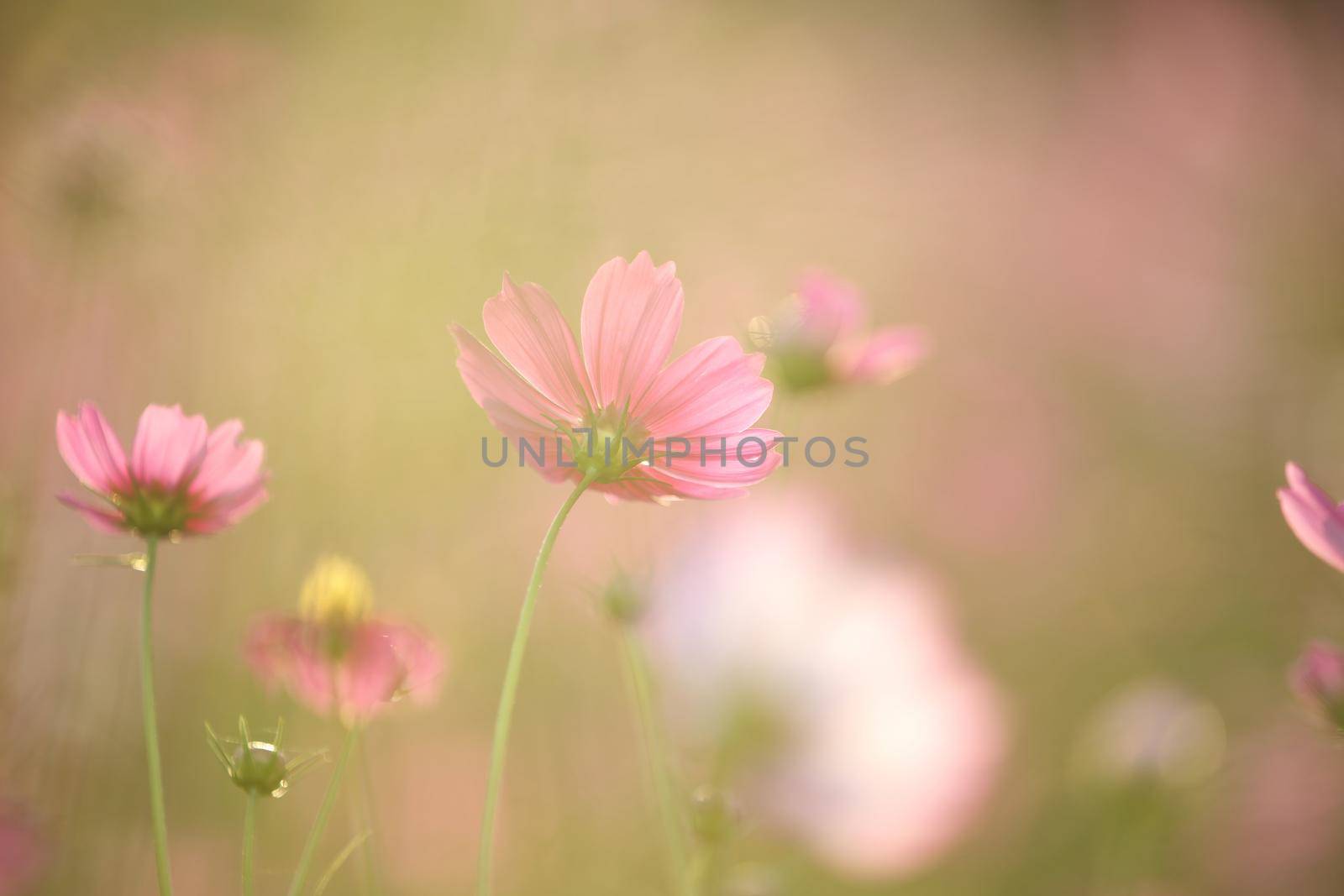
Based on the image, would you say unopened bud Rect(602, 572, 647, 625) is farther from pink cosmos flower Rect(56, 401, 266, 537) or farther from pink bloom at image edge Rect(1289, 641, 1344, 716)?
pink bloom at image edge Rect(1289, 641, 1344, 716)

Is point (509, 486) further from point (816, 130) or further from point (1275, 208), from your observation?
point (1275, 208)

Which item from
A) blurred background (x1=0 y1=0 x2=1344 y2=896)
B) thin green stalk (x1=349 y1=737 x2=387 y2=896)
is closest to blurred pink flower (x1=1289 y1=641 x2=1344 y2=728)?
blurred background (x1=0 y1=0 x2=1344 y2=896)

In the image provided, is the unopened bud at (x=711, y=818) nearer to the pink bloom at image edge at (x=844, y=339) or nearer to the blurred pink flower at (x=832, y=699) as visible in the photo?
the blurred pink flower at (x=832, y=699)

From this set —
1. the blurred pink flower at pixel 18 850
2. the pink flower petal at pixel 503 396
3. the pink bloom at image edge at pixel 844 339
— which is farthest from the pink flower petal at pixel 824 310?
the blurred pink flower at pixel 18 850

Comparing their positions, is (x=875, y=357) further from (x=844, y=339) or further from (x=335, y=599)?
(x=335, y=599)

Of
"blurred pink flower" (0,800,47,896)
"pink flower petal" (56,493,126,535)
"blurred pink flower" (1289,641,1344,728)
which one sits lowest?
"blurred pink flower" (0,800,47,896)

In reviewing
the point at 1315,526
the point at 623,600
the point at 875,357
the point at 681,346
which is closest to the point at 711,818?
the point at 623,600
